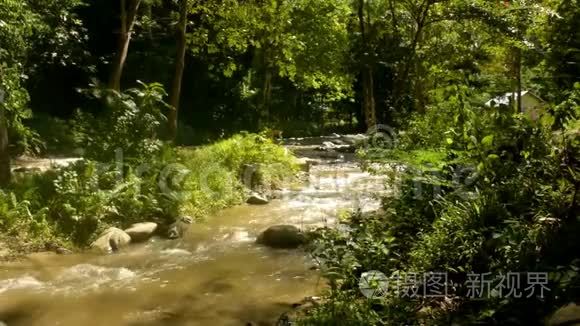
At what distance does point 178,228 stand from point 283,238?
71.8 inches

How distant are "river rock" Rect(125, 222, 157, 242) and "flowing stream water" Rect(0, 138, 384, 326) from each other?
0.56ft

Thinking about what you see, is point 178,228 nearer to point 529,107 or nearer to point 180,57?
point 180,57

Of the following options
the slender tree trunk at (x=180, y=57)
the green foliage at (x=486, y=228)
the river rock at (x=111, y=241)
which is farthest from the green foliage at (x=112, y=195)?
the green foliage at (x=486, y=228)

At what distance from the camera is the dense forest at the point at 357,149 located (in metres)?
4.06

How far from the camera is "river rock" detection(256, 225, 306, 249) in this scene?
8117 millimetres

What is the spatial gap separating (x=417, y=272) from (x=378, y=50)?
19.1 meters

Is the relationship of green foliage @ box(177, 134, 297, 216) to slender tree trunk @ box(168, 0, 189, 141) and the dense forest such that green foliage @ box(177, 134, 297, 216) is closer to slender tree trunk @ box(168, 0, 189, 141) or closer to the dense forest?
the dense forest

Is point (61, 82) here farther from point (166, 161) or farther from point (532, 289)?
point (532, 289)

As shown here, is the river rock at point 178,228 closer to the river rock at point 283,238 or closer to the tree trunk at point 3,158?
the river rock at point 283,238

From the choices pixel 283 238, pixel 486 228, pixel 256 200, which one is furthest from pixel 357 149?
pixel 486 228

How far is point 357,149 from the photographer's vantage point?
846 centimetres

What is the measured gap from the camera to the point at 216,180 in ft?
35.9

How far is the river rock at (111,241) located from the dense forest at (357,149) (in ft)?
0.14

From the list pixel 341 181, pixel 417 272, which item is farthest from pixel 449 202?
pixel 341 181
